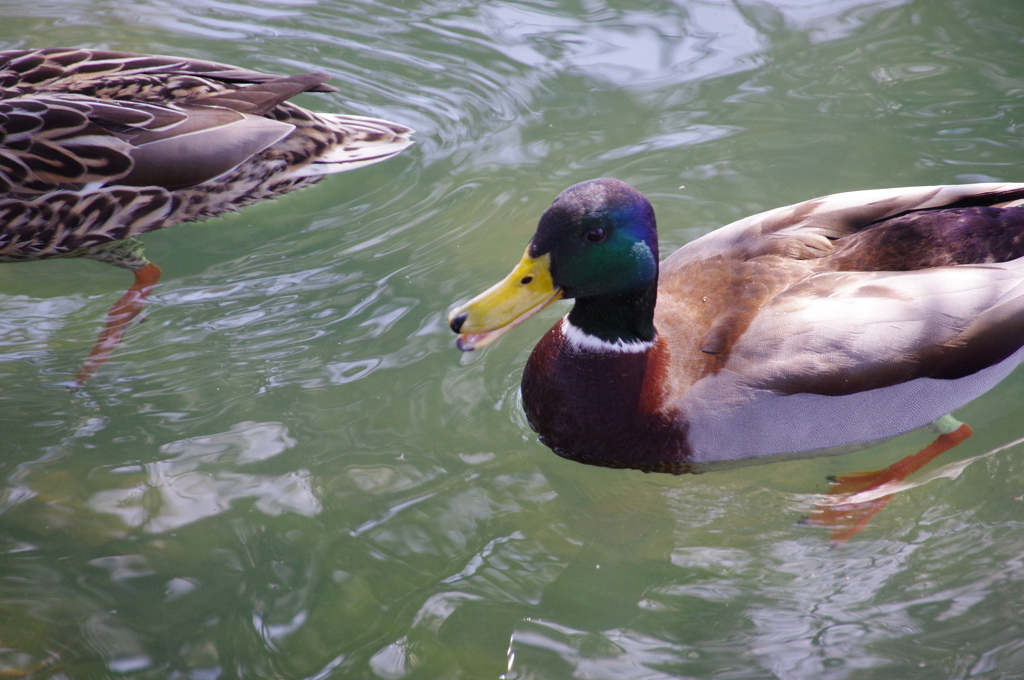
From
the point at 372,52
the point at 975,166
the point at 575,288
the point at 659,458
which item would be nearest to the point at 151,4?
the point at 372,52

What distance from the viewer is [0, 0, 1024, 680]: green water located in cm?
315

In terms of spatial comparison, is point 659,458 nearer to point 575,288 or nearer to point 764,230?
point 575,288

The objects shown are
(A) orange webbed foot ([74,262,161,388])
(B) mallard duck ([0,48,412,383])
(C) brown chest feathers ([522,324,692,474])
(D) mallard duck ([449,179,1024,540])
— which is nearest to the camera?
(D) mallard duck ([449,179,1024,540])

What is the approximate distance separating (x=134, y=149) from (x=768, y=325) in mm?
3132

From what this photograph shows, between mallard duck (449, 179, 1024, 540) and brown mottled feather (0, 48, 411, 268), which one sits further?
brown mottled feather (0, 48, 411, 268)

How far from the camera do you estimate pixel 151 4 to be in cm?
650

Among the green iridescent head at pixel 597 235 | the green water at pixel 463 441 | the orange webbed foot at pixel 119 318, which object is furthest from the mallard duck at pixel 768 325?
the orange webbed foot at pixel 119 318

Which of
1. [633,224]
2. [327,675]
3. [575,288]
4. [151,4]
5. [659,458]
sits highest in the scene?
[151,4]

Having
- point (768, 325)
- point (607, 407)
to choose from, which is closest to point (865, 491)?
point (768, 325)

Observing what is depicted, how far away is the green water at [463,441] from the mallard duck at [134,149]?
22cm

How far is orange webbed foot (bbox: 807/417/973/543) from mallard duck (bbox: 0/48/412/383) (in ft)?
9.78

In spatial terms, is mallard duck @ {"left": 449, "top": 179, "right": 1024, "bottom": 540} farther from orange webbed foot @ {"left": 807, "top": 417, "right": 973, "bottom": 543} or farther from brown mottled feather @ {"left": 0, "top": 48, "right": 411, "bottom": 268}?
brown mottled feather @ {"left": 0, "top": 48, "right": 411, "bottom": 268}

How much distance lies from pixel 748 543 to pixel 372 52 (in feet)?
A: 13.9

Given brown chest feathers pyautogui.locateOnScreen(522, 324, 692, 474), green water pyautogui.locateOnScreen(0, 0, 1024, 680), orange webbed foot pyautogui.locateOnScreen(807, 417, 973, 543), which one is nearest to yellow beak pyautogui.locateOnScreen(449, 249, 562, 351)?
brown chest feathers pyautogui.locateOnScreen(522, 324, 692, 474)
